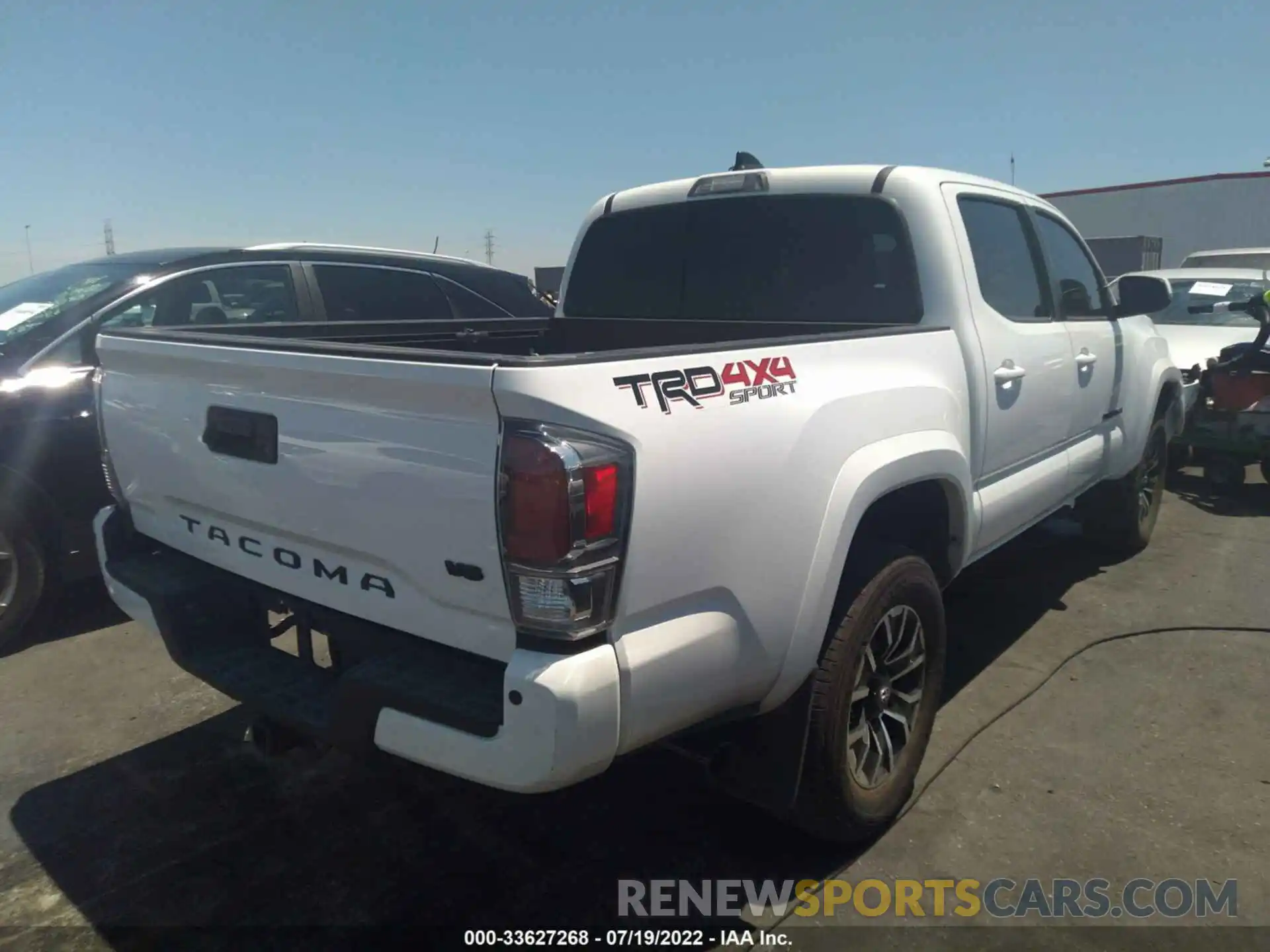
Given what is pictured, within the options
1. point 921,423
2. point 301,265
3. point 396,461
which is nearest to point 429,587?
point 396,461

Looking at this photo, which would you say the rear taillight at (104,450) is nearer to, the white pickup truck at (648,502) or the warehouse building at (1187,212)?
the white pickup truck at (648,502)

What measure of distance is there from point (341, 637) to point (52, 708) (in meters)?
2.28

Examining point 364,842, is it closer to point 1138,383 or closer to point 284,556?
point 284,556

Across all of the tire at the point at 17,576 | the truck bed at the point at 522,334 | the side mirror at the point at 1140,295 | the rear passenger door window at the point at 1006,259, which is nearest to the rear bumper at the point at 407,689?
the truck bed at the point at 522,334

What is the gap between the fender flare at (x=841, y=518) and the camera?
7.50 feet

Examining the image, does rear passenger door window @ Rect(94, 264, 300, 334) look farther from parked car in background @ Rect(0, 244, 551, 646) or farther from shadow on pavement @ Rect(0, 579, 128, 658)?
shadow on pavement @ Rect(0, 579, 128, 658)

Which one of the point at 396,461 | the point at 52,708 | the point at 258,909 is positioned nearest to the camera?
the point at 396,461

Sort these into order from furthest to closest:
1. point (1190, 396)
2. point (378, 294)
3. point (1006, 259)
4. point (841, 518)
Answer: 1. point (1190, 396)
2. point (378, 294)
3. point (1006, 259)
4. point (841, 518)

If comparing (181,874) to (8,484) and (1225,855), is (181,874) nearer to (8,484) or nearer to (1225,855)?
(8,484)

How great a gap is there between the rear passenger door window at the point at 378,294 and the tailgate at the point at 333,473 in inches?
105

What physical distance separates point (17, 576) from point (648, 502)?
376cm

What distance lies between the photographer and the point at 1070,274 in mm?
4430

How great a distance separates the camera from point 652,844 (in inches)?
111
